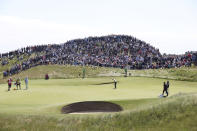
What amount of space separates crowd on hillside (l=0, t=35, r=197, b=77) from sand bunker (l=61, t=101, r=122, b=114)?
150ft

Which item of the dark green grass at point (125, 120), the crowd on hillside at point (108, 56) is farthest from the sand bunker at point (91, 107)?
the crowd on hillside at point (108, 56)

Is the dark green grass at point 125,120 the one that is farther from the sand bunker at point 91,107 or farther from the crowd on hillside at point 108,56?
the crowd on hillside at point 108,56

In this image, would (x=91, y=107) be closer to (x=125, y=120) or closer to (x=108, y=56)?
(x=125, y=120)

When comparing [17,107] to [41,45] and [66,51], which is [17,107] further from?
[41,45]

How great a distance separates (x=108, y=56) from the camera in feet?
286

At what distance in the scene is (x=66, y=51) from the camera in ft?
320

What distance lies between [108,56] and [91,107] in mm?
59323

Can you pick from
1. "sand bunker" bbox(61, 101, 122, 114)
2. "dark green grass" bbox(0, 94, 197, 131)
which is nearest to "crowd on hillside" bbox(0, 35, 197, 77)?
"sand bunker" bbox(61, 101, 122, 114)

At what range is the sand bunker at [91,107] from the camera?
27.9 metres

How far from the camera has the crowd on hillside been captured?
239 feet

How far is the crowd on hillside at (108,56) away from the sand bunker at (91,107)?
45639 millimetres

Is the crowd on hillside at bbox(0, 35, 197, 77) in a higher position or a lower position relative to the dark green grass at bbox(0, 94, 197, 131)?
higher

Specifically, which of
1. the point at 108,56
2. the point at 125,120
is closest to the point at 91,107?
the point at 125,120

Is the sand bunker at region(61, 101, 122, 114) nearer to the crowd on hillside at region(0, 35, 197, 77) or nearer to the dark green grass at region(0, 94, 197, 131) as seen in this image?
the dark green grass at region(0, 94, 197, 131)
